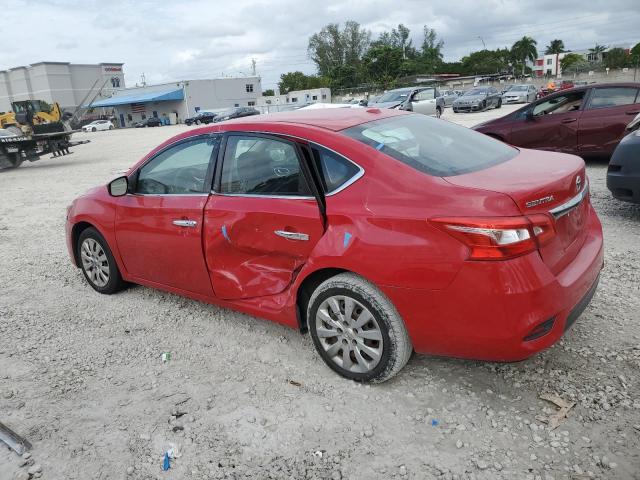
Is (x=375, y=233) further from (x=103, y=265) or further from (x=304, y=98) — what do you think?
(x=304, y=98)

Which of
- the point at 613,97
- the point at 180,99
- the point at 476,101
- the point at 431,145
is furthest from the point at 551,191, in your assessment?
the point at 180,99

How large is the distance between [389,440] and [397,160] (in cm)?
147

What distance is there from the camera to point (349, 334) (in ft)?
9.86

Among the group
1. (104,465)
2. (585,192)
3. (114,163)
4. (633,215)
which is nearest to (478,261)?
(585,192)

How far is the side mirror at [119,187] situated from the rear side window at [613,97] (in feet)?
26.3

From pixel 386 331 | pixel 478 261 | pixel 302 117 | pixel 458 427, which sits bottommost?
pixel 458 427

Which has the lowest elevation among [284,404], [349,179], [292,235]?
[284,404]

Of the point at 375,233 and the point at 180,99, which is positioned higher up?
the point at 180,99

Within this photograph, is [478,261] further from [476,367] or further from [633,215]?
[633,215]

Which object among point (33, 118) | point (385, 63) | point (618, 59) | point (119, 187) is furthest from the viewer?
point (385, 63)

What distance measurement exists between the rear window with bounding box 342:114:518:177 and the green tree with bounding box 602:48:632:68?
252ft

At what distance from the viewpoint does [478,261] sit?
2.47 m

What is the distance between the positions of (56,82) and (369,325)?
94.0 m

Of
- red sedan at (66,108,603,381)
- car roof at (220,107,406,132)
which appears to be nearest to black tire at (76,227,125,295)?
red sedan at (66,108,603,381)
